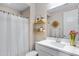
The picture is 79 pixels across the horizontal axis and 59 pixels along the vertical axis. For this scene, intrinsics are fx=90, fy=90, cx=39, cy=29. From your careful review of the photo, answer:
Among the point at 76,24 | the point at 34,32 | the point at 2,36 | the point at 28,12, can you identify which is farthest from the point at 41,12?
the point at 2,36

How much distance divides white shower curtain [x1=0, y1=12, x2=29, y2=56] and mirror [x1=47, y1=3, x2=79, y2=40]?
56cm

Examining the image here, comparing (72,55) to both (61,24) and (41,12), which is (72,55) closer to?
(61,24)

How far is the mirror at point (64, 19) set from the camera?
5.82 ft

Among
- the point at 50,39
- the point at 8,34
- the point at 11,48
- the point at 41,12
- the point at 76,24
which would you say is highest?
the point at 41,12

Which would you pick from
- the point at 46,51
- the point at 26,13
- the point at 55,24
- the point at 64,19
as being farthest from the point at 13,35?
the point at 64,19

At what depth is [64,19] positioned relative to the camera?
190 cm

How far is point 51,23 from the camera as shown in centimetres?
194

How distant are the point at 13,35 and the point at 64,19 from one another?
1114 mm

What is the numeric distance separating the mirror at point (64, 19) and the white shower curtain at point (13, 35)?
56cm

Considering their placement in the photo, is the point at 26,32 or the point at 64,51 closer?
the point at 64,51

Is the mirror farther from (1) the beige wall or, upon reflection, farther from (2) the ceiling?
(2) the ceiling

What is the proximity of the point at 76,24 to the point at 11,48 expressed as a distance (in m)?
1.39

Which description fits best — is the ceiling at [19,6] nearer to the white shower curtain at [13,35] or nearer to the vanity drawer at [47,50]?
the white shower curtain at [13,35]

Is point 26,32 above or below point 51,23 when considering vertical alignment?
below
